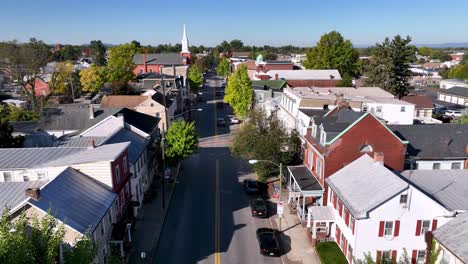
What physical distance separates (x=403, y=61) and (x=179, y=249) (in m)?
60.9

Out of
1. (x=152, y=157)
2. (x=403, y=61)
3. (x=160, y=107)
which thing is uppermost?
(x=403, y=61)

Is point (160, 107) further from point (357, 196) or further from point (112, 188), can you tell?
point (357, 196)

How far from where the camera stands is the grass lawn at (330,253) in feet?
95.1

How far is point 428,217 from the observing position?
26.5 meters

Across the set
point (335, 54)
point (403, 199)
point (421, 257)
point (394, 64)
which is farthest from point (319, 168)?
point (335, 54)

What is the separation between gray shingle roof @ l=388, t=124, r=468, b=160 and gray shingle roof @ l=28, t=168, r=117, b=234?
95.4 ft

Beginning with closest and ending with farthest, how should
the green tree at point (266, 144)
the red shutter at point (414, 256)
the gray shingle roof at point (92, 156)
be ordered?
1. the red shutter at point (414, 256)
2. the gray shingle roof at point (92, 156)
3. the green tree at point (266, 144)

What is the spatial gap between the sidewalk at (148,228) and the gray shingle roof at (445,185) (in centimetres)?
2202

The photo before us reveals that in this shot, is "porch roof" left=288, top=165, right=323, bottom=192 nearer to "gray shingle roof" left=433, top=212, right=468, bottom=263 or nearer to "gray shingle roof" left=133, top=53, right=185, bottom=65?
"gray shingle roof" left=433, top=212, right=468, bottom=263

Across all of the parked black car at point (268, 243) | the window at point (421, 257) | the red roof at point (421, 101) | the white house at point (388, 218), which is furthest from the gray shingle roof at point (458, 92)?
the parked black car at point (268, 243)

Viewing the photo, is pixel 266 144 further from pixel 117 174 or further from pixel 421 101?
pixel 421 101

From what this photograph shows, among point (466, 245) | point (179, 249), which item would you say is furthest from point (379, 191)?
point (179, 249)

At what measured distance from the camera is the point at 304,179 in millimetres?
37094

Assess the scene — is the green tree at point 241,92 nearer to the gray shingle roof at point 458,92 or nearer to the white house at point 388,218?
the white house at point 388,218
